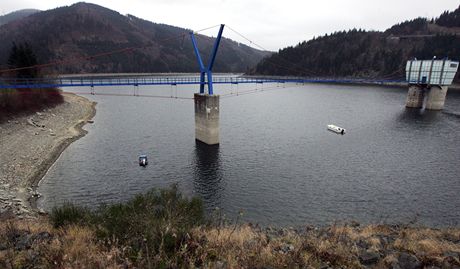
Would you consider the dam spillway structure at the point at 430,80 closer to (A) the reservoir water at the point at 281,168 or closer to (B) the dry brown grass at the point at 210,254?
(A) the reservoir water at the point at 281,168

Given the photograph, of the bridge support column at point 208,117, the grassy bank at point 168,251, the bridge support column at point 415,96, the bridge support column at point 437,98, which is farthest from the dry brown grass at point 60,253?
the bridge support column at point 415,96

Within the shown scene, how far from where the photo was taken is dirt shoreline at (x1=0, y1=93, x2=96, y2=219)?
2796 centimetres

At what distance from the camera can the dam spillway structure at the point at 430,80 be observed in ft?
307

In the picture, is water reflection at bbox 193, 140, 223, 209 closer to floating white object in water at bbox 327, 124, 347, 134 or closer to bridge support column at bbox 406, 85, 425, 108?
floating white object in water at bbox 327, 124, 347, 134

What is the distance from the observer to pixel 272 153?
152 ft

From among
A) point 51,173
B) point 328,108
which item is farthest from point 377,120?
point 51,173

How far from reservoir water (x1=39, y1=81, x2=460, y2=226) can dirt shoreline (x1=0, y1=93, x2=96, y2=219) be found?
1.54 meters

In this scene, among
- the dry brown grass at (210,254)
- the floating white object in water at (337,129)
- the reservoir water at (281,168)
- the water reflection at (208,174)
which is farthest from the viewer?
the floating white object in water at (337,129)

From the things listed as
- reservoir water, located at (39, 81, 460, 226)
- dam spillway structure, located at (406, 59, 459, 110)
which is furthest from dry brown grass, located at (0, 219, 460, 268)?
dam spillway structure, located at (406, 59, 459, 110)

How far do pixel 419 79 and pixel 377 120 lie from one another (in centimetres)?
3714

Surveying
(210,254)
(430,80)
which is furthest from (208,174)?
(430,80)

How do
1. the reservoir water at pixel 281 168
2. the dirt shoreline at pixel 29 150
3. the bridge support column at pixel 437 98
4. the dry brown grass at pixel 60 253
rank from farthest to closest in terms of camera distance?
the bridge support column at pixel 437 98, the reservoir water at pixel 281 168, the dirt shoreline at pixel 29 150, the dry brown grass at pixel 60 253

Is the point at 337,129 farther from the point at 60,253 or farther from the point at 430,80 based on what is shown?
the point at 60,253

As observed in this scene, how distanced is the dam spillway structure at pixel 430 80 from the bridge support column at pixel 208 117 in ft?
257
